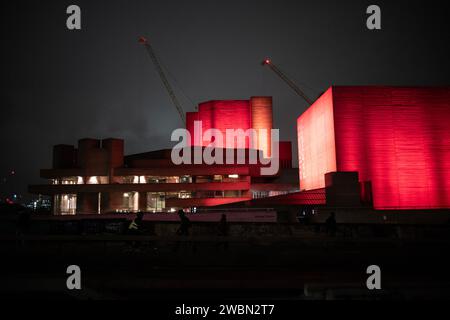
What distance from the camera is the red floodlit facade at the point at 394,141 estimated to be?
42156 mm

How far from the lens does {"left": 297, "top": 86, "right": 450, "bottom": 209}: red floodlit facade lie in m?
42.2

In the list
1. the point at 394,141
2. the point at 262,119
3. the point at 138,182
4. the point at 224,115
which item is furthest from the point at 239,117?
the point at 394,141

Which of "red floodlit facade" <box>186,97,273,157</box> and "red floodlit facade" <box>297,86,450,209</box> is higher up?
"red floodlit facade" <box>186,97,273,157</box>

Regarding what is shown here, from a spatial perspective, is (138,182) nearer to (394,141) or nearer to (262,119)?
(262,119)

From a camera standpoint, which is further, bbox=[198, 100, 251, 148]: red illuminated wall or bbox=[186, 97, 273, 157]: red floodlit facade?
bbox=[186, 97, 273, 157]: red floodlit facade

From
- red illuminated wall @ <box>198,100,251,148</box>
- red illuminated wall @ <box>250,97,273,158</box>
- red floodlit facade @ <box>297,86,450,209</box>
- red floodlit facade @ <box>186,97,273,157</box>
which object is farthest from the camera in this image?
red illuminated wall @ <box>250,97,273,158</box>

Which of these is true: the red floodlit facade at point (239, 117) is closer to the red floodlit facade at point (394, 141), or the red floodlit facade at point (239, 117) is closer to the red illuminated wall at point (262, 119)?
the red illuminated wall at point (262, 119)

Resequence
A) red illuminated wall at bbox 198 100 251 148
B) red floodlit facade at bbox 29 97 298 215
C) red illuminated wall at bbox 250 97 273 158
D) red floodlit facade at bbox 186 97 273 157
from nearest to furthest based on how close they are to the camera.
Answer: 1. red floodlit facade at bbox 29 97 298 215
2. red illuminated wall at bbox 198 100 251 148
3. red floodlit facade at bbox 186 97 273 157
4. red illuminated wall at bbox 250 97 273 158

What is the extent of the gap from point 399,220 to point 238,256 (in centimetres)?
2420

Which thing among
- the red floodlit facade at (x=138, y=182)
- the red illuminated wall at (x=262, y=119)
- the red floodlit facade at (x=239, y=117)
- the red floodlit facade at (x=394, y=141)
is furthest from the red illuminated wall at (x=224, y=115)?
the red floodlit facade at (x=394, y=141)

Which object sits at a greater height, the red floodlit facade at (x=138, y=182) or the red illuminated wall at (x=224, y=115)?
the red illuminated wall at (x=224, y=115)

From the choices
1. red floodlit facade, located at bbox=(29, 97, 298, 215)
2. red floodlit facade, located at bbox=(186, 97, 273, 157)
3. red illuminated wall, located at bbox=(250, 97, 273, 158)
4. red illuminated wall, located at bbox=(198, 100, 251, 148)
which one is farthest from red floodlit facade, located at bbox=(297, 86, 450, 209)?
red illuminated wall, located at bbox=(198, 100, 251, 148)

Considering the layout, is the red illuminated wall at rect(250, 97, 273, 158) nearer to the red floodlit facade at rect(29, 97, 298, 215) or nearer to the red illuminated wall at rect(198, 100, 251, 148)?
the red illuminated wall at rect(198, 100, 251, 148)
